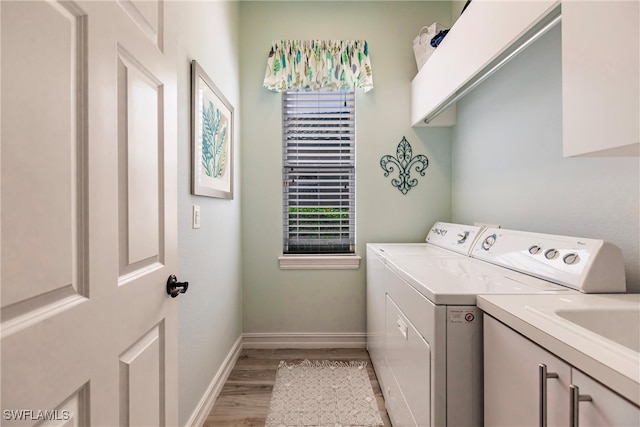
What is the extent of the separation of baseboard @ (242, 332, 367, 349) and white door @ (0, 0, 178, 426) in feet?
5.64

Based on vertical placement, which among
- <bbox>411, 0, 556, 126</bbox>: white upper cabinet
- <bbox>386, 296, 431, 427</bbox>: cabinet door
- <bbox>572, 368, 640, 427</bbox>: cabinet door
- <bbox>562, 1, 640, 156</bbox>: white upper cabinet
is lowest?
<bbox>386, 296, 431, 427</bbox>: cabinet door

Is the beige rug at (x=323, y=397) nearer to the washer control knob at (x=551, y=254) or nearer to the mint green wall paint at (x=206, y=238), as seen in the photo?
the mint green wall paint at (x=206, y=238)

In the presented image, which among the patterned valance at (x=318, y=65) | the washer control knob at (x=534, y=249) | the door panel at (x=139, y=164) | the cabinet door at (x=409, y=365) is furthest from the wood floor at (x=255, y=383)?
the patterned valance at (x=318, y=65)

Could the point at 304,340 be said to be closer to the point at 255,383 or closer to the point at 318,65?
the point at 255,383

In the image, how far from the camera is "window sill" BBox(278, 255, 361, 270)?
256cm

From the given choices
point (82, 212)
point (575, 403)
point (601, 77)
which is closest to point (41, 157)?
point (82, 212)

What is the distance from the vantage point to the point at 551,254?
1207mm

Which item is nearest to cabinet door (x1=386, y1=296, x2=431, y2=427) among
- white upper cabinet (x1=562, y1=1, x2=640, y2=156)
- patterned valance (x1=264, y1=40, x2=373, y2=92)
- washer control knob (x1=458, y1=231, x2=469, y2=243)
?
washer control knob (x1=458, y1=231, x2=469, y2=243)

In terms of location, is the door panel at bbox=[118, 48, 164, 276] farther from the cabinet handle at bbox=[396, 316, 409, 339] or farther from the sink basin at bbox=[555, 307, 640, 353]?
the sink basin at bbox=[555, 307, 640, 353]

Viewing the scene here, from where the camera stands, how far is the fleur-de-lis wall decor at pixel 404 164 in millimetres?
2551

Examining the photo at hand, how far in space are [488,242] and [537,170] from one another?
1.45 ft

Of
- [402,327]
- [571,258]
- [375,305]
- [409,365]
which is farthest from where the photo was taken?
[375,305]

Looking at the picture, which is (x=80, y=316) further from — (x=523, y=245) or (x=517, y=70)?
(x=517, y=70)

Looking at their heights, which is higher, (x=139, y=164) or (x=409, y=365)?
(x=139, y=164)
